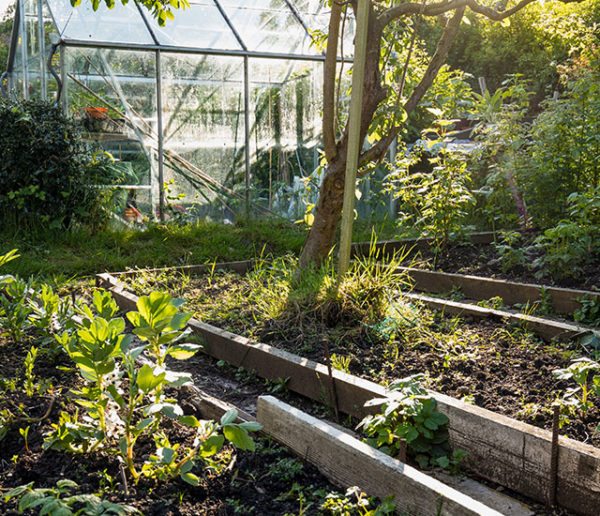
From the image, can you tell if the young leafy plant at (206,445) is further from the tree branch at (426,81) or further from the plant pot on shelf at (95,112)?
the plant pot on shelf at (95,112)

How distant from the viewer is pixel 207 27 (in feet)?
28.4

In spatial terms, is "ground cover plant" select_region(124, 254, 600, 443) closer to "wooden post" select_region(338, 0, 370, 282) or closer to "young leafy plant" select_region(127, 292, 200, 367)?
"wooden post" select_region(338, 0, 370, 282)

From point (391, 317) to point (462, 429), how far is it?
1.29m

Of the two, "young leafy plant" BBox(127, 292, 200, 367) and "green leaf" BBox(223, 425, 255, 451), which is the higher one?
"young leafy plant" BBox(127, 292, 200, 367)

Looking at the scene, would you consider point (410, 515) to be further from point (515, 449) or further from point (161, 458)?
point (161, 458)

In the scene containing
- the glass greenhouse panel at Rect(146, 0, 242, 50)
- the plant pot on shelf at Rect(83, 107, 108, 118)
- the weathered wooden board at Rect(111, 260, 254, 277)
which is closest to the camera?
the weathered wooden board at Rect(111, 260, 254, 277)

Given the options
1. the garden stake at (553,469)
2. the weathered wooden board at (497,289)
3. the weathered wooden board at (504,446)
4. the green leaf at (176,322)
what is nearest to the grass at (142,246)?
the weathered wooden board at (497,289)

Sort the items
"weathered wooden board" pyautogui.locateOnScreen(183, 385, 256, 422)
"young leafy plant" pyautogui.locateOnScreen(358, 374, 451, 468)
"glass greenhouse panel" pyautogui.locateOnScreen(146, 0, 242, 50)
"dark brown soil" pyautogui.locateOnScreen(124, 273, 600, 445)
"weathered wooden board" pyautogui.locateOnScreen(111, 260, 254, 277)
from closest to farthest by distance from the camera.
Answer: "young leafy plant" pyautogui.locateOnScreen(358, 374, 451, 468), "weathered wooden board" pyautogui.locateOnScreen(183, 385, 256, 422), "dark brown soil" pyautogui.locateOnScreen(124, 273, 600, 445), "weathered wooden board" pyautogui.locateOnScreen(111, 260, 254, 277), "glass greenhouse panel" pyautogui.locateOnScreen(146, 0, 242, 50)

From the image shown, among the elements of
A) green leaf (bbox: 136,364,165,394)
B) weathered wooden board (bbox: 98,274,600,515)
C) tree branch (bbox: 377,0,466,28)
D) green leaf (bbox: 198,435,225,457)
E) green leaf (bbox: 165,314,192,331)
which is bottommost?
weathered wooden board (bbox: 98,274,600,515)

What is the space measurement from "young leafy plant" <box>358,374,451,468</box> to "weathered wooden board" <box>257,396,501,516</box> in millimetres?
218

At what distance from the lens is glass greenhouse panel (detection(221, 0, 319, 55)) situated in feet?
29.2

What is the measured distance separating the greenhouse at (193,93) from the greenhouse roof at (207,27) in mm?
16

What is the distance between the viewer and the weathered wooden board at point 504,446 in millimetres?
1893

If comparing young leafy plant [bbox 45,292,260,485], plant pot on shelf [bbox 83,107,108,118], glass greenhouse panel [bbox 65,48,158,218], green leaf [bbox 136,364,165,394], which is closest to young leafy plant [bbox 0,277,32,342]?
young leafy plant [bbox 45,292,260,485]
